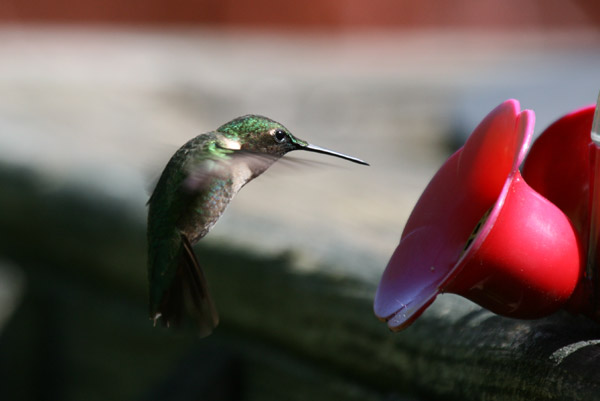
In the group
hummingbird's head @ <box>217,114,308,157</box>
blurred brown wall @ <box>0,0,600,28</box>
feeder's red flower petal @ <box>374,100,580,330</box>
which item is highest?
hummingbird's head @ <box>217,114,308,157</box>

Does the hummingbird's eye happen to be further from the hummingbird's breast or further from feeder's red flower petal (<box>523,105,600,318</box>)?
feeder's red flower petal (<box>523,105,600,318</box>)

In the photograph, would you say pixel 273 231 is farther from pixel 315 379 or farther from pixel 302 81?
pixel 302 81

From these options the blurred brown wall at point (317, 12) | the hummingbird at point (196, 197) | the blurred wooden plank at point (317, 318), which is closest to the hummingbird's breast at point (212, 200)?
the hummingbird at point (196, 197)

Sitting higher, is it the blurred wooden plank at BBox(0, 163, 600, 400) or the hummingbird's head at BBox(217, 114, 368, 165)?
the hummingbird's head at BBox(217, 114, 368, 165)

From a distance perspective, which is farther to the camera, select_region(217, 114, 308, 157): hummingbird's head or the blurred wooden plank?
the blurred wooden plank

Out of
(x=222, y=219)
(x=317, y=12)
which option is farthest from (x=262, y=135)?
(x=317, y=12)

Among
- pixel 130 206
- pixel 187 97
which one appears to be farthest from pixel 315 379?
pixel 187 97

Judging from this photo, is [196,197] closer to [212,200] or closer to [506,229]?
[212,200]

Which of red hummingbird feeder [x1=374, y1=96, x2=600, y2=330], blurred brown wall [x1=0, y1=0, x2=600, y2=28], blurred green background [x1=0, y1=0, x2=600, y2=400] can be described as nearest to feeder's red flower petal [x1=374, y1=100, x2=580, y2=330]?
red hummingbird feeder [x1=374, y1=96, x2=600, y2=330]

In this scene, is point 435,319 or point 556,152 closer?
point 556,152
